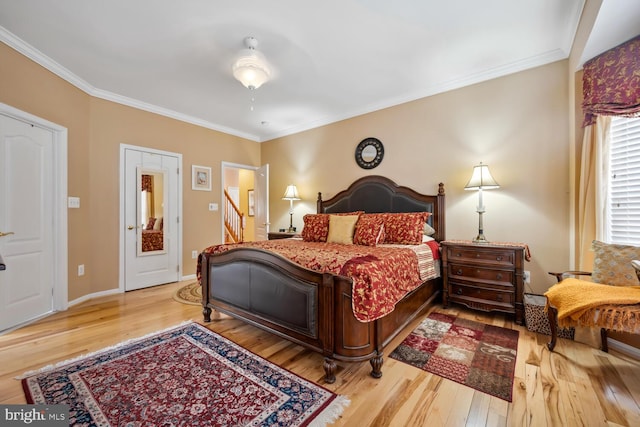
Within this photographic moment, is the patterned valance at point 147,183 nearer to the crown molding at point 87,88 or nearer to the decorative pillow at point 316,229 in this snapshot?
the crown molding at point 87,88

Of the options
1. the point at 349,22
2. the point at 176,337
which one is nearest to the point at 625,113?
the point at 349,22

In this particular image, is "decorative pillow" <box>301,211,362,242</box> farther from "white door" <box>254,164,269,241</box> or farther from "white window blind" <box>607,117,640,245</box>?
"white window blind" <box>607,117,640,245</box>

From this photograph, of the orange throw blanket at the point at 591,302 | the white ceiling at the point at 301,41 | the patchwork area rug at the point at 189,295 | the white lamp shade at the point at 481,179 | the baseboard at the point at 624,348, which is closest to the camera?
the orange throw blanket at the point at 591,302

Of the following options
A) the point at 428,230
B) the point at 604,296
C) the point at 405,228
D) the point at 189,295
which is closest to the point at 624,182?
the point at 604,296

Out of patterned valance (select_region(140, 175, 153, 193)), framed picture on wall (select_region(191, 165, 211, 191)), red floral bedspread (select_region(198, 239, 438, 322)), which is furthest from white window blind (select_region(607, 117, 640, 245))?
patterned valance (select_region(140, 175, 153, 193))

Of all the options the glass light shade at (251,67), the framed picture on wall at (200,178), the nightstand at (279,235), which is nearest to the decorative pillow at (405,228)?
the nightstand at (279,235)

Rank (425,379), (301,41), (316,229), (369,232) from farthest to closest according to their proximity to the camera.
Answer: (316,229)
(369,232)
(301,41)
(425,379)

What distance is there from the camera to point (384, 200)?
12.2ft

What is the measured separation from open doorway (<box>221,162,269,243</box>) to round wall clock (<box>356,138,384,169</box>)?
169 cm

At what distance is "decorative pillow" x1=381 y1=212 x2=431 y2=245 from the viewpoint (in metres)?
2.94

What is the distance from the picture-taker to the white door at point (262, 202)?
4.73 m

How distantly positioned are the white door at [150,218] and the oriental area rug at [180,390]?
206 centimetres

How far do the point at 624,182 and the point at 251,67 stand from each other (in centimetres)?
342

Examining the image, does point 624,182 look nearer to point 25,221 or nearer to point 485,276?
point 485,276
